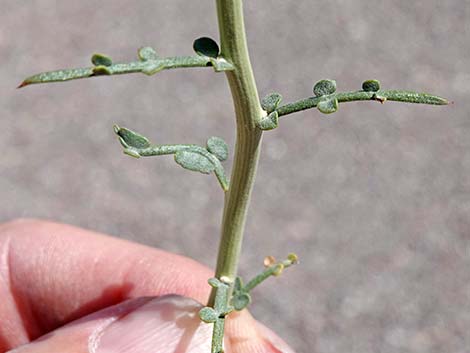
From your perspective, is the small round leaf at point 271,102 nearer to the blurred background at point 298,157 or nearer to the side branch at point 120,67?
the side branch at point 120,67

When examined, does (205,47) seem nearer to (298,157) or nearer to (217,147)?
(217,147)

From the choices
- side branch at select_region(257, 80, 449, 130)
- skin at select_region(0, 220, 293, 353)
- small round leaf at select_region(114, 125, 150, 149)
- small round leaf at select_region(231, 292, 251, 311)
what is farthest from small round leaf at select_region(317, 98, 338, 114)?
skin at select_region(0, 220, 293, 353)

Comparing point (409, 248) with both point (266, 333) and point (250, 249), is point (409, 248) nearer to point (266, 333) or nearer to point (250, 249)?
point (250, 249)

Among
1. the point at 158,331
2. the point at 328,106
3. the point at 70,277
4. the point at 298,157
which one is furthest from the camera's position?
the point at 298,157

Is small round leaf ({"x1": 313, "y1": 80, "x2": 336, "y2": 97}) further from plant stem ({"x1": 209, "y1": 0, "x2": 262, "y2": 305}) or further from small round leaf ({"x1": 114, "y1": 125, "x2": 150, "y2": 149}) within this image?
small round leaf ({"x1": 114, "y1": 125, "x2": 150, "y2": 149})

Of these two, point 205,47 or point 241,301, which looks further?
point 241,301

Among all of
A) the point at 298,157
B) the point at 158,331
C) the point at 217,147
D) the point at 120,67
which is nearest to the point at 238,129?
the point at 217,147

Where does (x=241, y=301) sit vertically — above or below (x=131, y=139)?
below
